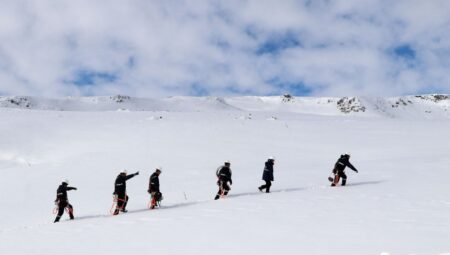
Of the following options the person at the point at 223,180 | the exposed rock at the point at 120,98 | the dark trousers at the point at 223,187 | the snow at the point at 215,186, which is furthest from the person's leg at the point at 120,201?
the exposed rock at the point at 120,98

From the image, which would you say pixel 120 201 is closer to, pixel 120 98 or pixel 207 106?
pixel 207 106

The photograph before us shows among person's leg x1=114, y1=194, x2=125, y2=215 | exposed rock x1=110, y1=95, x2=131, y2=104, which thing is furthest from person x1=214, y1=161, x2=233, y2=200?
exposed rock x1=110, y1=95, x2=131, y2=104

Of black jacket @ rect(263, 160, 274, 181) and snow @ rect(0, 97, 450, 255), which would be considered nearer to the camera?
Result: snow @ rect(0, 97, 450, 255)

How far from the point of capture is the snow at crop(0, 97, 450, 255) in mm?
11984

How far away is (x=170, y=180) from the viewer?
26.2 metres

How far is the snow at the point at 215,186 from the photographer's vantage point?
11984 millimetres

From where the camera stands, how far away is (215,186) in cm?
2389

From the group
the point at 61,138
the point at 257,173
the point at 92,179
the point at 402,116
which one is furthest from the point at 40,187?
the point at 402,116

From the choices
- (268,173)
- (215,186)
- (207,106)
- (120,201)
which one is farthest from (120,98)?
(120,201)

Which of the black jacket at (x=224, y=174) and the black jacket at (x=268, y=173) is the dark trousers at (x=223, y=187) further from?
the black jacket at (x=268, y=173)

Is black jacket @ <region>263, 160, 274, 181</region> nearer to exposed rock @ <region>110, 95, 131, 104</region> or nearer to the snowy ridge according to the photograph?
the snowy ridge

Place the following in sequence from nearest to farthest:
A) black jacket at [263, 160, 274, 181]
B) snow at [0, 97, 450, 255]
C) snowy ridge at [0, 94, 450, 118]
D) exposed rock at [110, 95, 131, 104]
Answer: snow at [0, 97, 450, 255], black jacket at [263, 160, 274, 181], snowy ridge at [0, 94, 450, 118], exposed rock at [110, 95, 131, 104]

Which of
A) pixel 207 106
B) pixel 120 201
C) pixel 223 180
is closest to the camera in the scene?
pixel 120 201

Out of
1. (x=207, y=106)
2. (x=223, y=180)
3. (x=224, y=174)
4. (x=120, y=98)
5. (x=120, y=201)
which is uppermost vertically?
(x=120, y=98)
